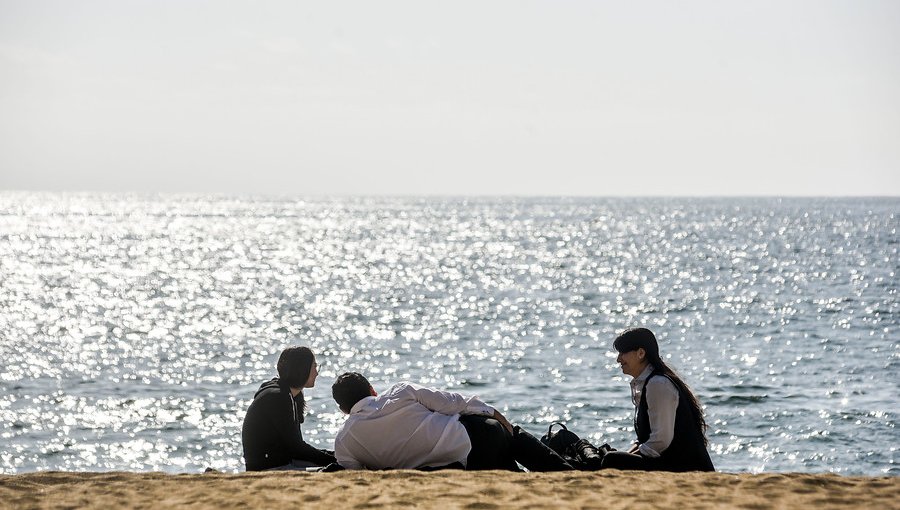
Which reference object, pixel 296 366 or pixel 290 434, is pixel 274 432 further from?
pixel 296 366

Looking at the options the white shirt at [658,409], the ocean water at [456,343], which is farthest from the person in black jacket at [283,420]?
the ocean water at [456,343]

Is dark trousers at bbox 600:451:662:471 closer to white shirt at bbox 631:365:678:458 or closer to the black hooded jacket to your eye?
white shirt at bbox 631:365:678:458

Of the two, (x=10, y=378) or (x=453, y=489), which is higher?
(x=453, y=489)

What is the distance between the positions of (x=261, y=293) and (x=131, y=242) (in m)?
56.8

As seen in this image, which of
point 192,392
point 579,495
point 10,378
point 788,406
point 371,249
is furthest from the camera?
point 371,249

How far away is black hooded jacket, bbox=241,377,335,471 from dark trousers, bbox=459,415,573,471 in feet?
4.85

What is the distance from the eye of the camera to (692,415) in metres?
8.62

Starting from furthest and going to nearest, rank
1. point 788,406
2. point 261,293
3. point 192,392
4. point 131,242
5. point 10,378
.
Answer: point 131,242, point 261,293, point 10,378, point 192,392, point 788,406

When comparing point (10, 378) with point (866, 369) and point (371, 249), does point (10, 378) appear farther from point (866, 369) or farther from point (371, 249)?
point (371, 249)

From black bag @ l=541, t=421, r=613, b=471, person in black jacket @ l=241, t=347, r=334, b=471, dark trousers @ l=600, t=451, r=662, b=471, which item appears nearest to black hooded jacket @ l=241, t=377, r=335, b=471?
person in black jacket @ l=241, t=347, r=334, b=471

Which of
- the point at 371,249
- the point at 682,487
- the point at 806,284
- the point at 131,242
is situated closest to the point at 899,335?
the point at 806,284

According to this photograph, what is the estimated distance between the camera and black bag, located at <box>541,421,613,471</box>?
29.7 ft

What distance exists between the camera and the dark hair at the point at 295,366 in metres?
8.94

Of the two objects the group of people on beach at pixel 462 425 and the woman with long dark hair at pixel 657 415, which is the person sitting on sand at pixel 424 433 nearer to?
the group of people on beach at pixel 462 425
